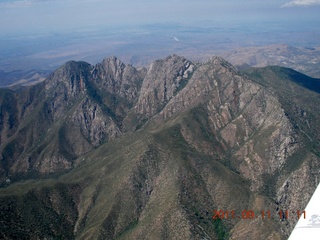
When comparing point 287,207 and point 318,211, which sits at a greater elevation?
point 318,211

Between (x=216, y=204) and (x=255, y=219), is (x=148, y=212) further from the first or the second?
(x=255, y=219)

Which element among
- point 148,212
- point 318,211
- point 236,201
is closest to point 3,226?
point 148,212

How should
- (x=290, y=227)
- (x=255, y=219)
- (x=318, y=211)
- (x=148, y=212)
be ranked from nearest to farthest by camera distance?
(x=318, y=211) < (x=290, y=227) < (x=255, y=219) < (x=148, y=212)

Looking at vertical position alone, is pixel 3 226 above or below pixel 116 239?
above

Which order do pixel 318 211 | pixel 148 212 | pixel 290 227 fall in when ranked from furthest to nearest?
pixel 148 212 < pixel 290 227 < pixel 318 211

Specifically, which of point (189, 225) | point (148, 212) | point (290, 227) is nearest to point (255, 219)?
point (290, 227)

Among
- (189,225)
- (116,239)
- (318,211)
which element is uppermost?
(318,211)

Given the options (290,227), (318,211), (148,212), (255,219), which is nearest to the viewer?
(318,211)

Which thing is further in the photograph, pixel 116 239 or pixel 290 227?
pixel 116 239

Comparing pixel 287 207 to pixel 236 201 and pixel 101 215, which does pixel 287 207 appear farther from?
pixel 101 215
